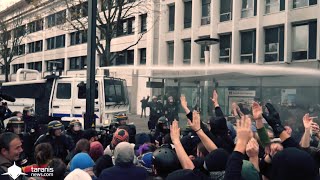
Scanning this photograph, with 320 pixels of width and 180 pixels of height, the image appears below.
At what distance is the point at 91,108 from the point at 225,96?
12.5ft

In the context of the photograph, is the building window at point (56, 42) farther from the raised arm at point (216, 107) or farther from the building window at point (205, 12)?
the raised arm at point (216, 107)

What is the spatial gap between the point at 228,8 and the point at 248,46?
9.44 ft

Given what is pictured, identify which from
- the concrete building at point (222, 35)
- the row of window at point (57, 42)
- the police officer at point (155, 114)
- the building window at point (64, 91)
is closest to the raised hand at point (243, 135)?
the concrete building at point (222, 35)

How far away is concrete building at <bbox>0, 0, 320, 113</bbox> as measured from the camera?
64.2ft

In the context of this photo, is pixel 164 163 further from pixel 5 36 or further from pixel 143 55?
pixel 5 36

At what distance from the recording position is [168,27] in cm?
2873

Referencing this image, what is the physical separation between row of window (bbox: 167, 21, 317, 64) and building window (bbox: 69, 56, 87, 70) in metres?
17.6

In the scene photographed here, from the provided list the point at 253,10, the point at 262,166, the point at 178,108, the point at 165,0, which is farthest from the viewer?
the point at 165,0

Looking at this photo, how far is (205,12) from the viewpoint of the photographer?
2628 centimetres

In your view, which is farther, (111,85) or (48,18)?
(48,18)

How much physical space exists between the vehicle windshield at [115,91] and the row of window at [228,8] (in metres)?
11.6

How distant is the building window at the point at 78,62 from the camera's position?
39381 mm

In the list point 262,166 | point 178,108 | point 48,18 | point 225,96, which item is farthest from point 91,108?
point 48,18

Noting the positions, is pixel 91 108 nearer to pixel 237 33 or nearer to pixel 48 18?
pixel 237 33
